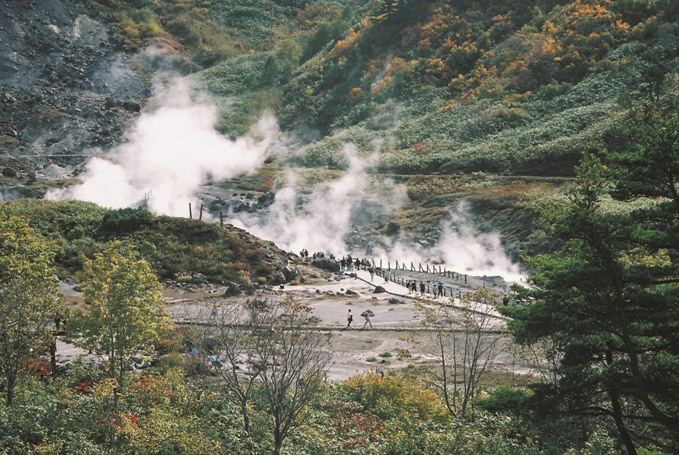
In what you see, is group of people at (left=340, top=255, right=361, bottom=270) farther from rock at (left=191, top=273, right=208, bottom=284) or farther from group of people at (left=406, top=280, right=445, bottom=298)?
rock at (left=191, top=273, right=208, bottom=284)

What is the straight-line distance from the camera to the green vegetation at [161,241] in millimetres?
51312

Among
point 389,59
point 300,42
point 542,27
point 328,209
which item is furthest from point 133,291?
point 300,42

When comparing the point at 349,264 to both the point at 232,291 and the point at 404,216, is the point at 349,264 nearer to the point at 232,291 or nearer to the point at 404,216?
the point at 404,216

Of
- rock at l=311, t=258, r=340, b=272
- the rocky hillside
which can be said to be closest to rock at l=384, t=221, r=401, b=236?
the rocky hillside

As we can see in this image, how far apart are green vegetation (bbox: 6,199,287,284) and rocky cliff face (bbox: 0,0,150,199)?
20272mm

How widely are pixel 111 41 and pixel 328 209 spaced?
242 ft

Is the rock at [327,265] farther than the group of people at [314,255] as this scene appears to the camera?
No

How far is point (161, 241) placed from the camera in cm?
5506

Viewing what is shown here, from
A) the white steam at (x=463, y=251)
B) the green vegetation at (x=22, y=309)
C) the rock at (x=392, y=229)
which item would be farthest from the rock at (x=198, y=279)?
the green vegetation at (x=22, y=309)

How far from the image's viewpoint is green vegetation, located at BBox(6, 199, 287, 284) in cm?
5131

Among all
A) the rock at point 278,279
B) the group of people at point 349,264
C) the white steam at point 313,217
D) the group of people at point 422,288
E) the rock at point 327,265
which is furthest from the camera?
the white steam at point 313,217

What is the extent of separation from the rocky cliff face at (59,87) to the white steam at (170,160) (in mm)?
4051

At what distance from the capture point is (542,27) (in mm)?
95875

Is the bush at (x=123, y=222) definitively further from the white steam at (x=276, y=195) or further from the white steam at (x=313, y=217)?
the white steam at (x=313, y=217)
